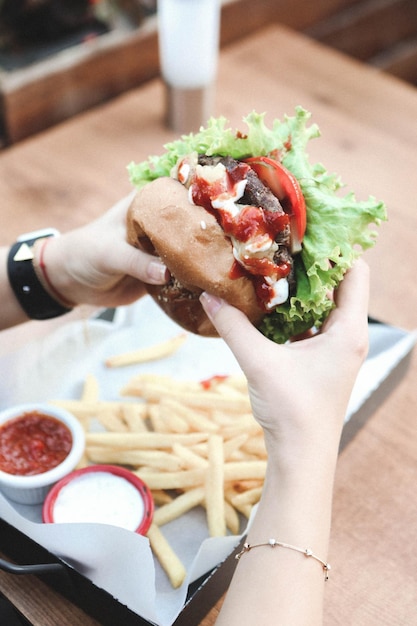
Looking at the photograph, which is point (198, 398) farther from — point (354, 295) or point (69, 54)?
point (69, 54)

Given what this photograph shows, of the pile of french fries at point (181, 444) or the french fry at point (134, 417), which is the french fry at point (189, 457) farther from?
the french fry at point (134, 417)

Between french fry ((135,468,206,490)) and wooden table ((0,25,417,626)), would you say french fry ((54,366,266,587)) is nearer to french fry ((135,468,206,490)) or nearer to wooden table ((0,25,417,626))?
french fry ((135,468,206,490))

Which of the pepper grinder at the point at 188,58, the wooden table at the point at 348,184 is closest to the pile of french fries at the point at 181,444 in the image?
the wooden table at the point at 348,184

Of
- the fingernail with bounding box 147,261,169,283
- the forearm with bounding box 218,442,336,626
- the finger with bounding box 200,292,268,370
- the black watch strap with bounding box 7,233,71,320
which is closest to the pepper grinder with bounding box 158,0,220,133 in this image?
the black watch strap with bounding box 7,233,71,320

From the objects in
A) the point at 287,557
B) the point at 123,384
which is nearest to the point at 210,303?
the point at 287,557

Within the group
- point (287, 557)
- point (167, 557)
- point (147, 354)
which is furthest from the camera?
point (147, 354)

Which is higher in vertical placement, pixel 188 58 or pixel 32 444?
pixel 188 58
